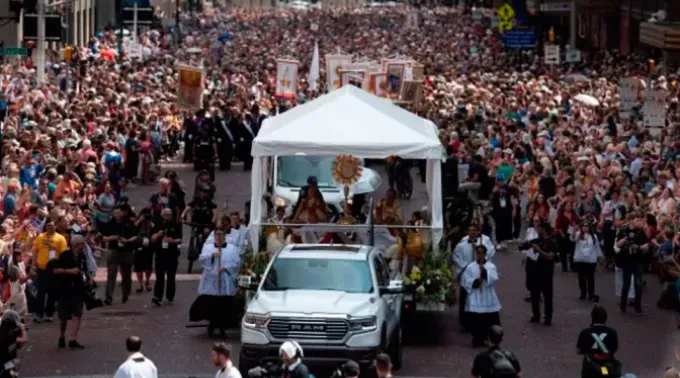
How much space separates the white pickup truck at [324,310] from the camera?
20250 millimetres

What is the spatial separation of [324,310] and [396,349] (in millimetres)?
1692

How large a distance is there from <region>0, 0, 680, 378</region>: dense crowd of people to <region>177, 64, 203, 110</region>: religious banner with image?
40cm

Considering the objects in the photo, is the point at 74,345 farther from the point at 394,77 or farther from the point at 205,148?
the point at 394,77

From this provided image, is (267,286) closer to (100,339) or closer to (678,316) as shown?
(100,339)

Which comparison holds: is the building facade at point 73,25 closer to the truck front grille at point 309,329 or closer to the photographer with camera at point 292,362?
the truck front grille at point 309,329

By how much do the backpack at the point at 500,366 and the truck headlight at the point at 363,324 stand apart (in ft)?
11.2

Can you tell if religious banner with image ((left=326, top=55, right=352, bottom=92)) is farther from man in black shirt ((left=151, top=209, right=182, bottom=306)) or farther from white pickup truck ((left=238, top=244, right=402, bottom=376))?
white pickup truck ((left=238, top=244, right=402, bottom=376))

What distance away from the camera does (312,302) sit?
67.5ft

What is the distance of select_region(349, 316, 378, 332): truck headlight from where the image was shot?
20297 millimetres

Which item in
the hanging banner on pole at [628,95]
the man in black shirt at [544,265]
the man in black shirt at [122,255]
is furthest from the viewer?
the hanging banner on pole at [628,95]

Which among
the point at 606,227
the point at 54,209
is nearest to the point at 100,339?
the point at 54,209

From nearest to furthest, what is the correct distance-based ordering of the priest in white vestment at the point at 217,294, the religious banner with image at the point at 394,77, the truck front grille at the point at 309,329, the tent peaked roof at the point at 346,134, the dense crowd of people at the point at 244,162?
the truck front grille at the point at 309,329 < the priest in white vestment at the point at 217,294 < the tent peaked roof at the point at 346,134 < the dense crowd of people at the point at 244,162 < the religious banner with image at the point at 394,77

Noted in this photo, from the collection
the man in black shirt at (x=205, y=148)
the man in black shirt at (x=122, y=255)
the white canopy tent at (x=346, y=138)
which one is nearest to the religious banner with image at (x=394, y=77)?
the man in black shirt at (x=205, y=148)

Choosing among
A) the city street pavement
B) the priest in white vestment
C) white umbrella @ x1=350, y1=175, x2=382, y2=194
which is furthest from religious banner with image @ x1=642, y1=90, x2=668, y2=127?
the priest in white vestment
